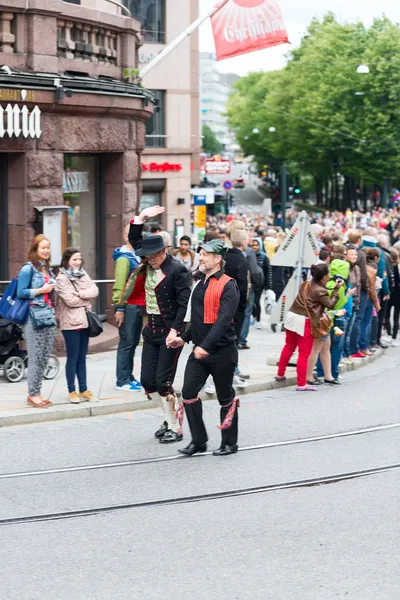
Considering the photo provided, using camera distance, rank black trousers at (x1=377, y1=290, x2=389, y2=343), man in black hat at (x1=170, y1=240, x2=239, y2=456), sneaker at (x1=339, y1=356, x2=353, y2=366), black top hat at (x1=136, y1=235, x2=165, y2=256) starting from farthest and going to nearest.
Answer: black trousers at (x1=377, y1=290, x2=389, y2=343), sneaker at (x1=339, y1=356, x2=353, y2=366), black top hat at (x1=136, y1=235, x2=165, y2=256), man in black hat at (x1=170, y1=240, x2=239, y2=456)

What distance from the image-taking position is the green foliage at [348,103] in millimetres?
70750

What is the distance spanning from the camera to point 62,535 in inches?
278

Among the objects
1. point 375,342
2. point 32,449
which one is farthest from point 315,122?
point 32,449

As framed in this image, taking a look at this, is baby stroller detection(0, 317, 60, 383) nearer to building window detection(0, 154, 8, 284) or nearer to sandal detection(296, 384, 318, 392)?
building window detection(0, 154, 8, 284)

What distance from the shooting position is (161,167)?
43000mm

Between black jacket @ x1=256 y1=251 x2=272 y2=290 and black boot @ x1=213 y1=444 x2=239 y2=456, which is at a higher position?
black jacket @ x1=256 y1=251 x2=272 y2=290

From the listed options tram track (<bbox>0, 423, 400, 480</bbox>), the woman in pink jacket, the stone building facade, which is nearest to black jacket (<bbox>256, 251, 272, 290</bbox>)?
the stone building facade

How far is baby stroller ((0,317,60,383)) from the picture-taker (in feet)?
42.0

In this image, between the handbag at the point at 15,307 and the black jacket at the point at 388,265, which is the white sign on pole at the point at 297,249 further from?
the handbag at the point at 15,307

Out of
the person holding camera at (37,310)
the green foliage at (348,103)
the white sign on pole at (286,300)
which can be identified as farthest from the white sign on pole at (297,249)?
the green foliage at (348,103)

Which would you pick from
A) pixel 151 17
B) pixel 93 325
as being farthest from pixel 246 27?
pixel 151 17

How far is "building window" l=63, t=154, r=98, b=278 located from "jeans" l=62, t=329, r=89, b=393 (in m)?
4.96

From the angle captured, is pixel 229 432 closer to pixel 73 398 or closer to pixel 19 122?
pixel 73 398

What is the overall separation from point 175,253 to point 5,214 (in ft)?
10.7
